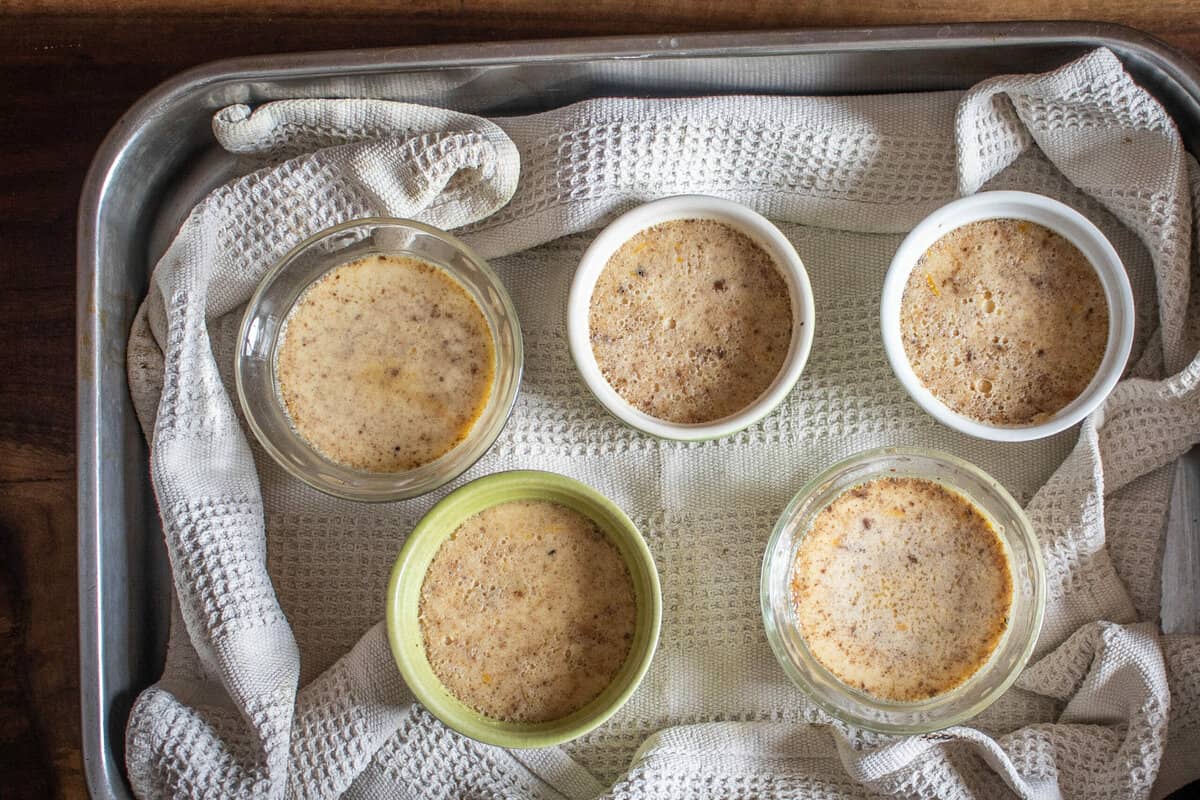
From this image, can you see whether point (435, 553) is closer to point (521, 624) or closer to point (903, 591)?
point (521, 624)

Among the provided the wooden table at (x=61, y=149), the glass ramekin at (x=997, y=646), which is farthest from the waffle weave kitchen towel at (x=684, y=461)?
the wooden table at (x=61, y=149)

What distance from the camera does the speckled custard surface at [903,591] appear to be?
1.15 m

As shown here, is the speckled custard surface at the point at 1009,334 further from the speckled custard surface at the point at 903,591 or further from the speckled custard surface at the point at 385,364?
the speckled custard surface at the point at 385,364

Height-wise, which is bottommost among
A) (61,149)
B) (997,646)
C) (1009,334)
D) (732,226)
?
(997,646)

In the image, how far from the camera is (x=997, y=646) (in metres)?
1.14

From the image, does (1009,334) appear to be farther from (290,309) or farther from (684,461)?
(290,309)

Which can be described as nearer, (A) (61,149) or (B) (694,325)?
(B) (694,325)

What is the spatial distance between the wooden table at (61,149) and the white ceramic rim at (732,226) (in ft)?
0.89

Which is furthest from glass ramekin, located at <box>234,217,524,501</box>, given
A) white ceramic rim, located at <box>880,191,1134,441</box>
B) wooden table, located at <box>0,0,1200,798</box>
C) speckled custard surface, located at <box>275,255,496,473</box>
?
white ceramic rim, located at <box>880,191,1134,441</box>

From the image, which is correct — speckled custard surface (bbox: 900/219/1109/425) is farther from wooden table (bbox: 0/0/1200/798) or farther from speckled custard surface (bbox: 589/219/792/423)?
wooden table (bbox: 0/0/1200/798)

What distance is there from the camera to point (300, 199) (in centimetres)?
118

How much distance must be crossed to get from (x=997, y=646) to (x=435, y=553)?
0.62 meters

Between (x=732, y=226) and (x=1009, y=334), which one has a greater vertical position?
(x=732, y=226)

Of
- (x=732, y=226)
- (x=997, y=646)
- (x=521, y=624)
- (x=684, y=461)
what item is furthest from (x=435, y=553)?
(x=997, y=646)
